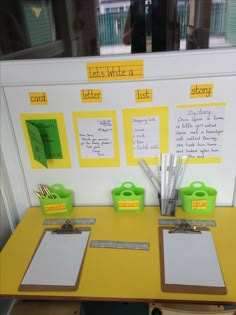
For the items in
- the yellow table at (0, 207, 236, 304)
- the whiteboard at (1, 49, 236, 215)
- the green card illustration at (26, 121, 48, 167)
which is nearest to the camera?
the yellow table at (0, 207, 236, 304)

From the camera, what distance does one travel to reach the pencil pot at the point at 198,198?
42.9 inches

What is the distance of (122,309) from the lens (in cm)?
145

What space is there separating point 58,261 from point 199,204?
589mm

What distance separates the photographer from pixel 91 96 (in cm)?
105

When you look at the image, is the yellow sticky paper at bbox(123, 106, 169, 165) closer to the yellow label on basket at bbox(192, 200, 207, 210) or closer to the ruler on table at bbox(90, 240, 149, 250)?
the yellow label on basket at bbox(192, 200, 207, 210)

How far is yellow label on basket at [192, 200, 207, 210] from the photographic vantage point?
1.09 metres

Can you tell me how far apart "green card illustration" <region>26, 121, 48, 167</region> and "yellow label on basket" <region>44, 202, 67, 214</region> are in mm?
177

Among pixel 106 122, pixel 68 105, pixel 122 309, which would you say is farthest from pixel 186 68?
pixel 122 309

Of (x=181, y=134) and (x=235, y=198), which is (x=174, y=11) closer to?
(x=181, y=134)

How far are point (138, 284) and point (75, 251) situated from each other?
0.26 meters

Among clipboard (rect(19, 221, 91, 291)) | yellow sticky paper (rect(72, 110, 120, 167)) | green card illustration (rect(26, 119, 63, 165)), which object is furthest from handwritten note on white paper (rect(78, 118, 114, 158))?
clipboard (rect(19, 221, 91, 291))

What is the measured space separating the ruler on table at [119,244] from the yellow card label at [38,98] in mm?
581

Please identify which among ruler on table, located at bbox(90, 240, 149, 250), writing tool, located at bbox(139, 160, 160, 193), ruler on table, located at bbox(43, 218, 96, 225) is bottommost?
ruler on table, located at bbox(43, 218, 96, 225)

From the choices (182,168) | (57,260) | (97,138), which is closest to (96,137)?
(97,138)
